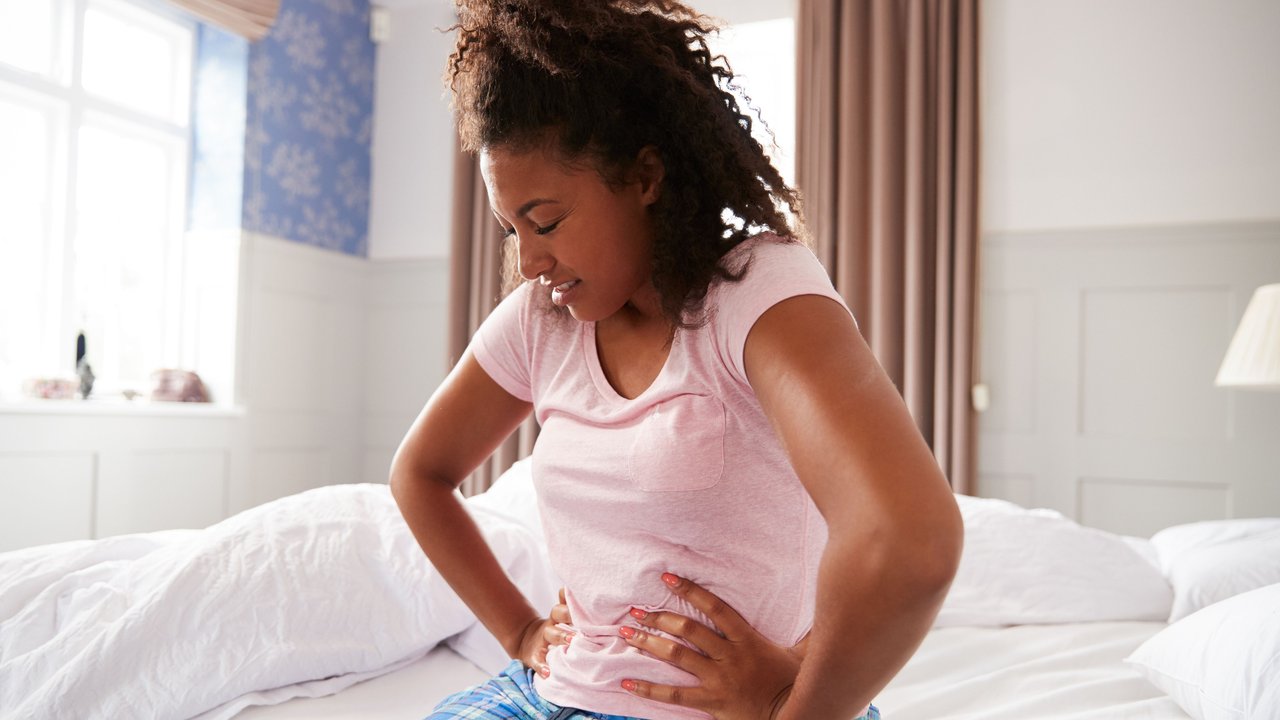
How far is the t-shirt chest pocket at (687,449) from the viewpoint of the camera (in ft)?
A: 2.72

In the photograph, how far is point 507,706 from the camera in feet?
3.17

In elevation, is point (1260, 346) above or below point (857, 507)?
above

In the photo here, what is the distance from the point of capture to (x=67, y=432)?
313 centimetres

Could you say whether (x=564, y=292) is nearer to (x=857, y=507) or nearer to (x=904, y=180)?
(x=857, y=507)

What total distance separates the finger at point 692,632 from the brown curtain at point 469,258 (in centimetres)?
334

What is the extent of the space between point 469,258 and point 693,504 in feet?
11.5

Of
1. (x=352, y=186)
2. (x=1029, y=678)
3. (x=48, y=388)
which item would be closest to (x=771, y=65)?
(x=352, y=186)

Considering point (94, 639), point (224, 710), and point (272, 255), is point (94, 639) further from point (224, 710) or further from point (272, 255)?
point (272, 255)

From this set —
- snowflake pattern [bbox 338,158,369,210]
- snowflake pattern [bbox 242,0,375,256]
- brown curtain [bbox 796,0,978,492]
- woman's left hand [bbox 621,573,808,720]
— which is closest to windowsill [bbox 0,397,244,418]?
snowflake pattern [bbox 242,0,375,256]

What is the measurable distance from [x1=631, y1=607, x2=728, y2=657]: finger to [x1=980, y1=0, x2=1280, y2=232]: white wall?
295cm

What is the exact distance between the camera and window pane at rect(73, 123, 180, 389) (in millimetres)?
3564

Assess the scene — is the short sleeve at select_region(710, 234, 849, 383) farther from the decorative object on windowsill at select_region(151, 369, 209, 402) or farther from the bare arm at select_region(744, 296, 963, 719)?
the decorative object on windowsill at select_region(151, 369, 209, 402)

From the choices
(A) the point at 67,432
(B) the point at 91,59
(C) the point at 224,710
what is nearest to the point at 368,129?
(B) the point at 91,59

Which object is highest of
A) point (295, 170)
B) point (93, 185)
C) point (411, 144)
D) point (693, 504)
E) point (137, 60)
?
point (137, 60)
